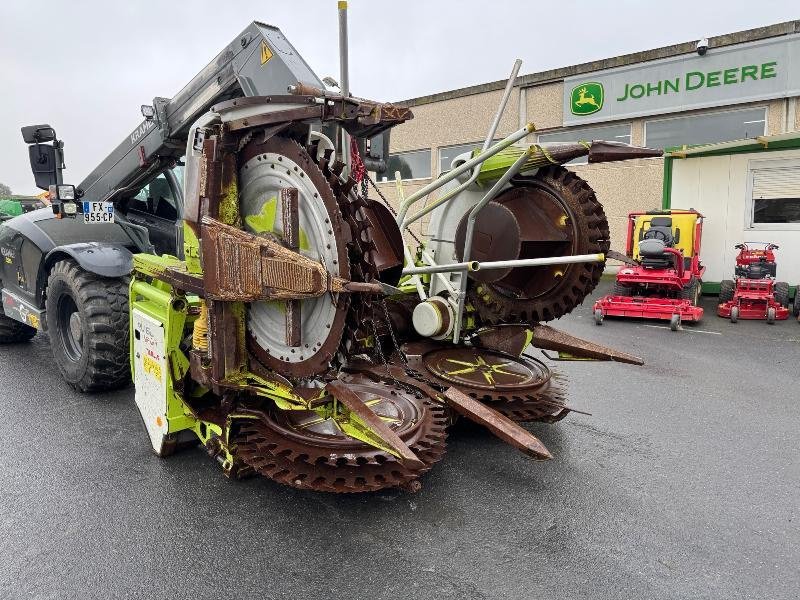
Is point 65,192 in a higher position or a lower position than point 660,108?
lower

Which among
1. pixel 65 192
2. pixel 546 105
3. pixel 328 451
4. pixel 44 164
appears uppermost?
pixel 546 105

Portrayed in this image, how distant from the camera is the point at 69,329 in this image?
4.95 metres

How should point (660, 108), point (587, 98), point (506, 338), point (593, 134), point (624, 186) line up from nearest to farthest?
point (506, 338)
point (660, 108)
point (624, 186)
point (587, 98)
point (593, 134)

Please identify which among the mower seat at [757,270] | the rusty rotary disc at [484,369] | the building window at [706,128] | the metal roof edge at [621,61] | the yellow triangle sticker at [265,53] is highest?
the metal roof edge at [621,61]

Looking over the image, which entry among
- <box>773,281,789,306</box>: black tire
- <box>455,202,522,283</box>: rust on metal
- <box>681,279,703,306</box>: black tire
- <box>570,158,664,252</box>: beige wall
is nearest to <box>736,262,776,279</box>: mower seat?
<box>773,281,789,306</box>: black tire

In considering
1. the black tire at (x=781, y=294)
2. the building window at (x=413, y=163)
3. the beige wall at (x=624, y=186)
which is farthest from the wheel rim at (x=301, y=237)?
the building window at (x=413, y=163)

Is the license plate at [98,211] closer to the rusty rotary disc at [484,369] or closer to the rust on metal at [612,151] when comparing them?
the rusty rotary disc at [484,369]

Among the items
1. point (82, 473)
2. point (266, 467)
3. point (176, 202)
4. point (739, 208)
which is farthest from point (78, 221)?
point (739, 208)

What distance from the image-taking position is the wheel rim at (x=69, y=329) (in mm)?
4754

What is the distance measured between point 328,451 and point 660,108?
464 inches

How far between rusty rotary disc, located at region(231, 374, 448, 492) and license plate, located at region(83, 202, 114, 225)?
2.71m

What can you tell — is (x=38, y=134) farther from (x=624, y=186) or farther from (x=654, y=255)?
(x=624, y=186)

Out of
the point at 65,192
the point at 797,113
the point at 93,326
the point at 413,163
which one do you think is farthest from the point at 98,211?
the point at 413,163

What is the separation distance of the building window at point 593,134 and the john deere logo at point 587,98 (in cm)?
41
